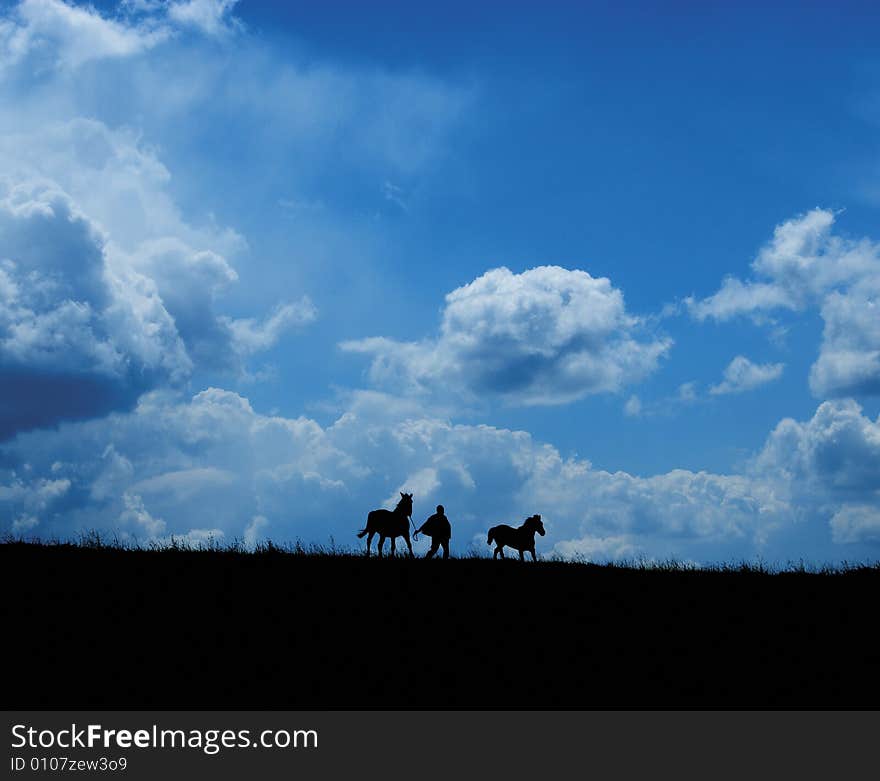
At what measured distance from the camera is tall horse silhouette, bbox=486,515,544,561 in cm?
2928

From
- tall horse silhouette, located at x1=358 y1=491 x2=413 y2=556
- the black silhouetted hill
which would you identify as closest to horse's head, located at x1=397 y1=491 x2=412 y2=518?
tall horse silhouette, located at x1=358 y1=491 x2=413 y2=556

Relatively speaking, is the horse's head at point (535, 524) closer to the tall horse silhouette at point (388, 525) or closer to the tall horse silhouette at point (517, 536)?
the tall horse silhouette at point (517, 536)

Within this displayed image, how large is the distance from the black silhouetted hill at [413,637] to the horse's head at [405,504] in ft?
16.6

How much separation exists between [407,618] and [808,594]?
11.7 meters

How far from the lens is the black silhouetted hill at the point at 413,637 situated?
14.6m

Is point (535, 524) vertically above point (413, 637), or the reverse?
point (535, 524)

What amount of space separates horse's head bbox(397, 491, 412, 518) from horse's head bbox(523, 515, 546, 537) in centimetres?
427

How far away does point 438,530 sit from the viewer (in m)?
28.7

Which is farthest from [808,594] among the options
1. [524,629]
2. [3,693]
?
[3,693]

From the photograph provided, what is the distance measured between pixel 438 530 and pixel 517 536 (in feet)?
9.74

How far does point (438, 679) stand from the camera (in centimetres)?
1499

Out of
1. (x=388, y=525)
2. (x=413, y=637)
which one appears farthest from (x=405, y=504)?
(x=413, y=637)

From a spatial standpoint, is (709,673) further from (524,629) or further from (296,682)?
(296,682)

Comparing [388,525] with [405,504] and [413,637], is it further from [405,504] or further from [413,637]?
[413,637]
